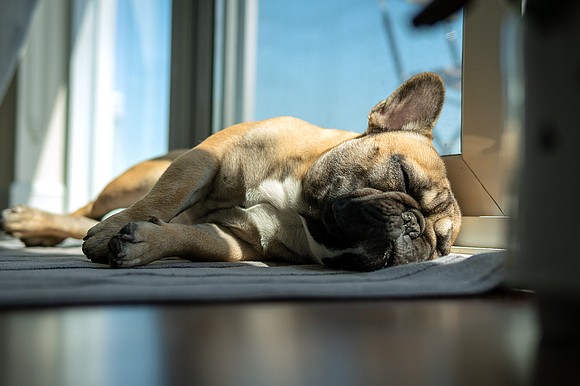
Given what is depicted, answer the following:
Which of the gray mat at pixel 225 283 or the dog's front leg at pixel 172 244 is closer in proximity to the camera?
the gray mat at pixel 225 283

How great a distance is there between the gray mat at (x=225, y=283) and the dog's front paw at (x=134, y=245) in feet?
0.11

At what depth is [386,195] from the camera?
4.49ft

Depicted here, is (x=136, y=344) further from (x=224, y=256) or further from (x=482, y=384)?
(x=224, y=256)

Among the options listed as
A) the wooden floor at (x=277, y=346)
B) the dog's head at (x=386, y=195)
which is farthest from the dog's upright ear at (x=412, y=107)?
the wooden floor at (x=277, y=346)

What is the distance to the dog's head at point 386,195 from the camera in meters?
1.32

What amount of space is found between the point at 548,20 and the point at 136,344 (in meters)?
0.48

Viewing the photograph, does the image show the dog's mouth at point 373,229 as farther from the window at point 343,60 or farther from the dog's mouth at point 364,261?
the window at point 343,60

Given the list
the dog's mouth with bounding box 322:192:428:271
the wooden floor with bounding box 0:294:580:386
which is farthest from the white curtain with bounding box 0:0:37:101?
the wooden floor with bounding box 0:294:580:386

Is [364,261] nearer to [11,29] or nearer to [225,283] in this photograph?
[225,283]

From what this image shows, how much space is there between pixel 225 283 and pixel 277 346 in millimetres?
406

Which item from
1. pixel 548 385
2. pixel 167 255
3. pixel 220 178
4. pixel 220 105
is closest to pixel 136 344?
pixel 548 385

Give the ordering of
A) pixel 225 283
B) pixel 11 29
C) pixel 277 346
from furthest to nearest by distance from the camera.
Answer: pixel 11 29 → pixel 225 283 → pixel 277 346

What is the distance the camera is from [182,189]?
1535mm

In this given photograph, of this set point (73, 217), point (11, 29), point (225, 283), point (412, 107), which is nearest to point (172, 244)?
point (225, 283)
